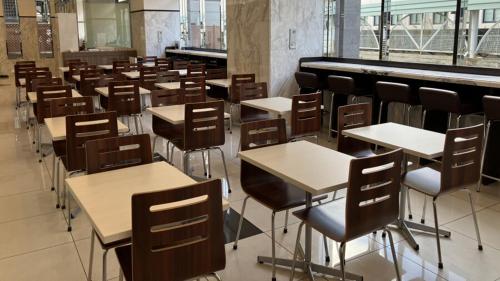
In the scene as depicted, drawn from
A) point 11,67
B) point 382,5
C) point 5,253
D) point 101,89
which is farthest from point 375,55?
point 11,67

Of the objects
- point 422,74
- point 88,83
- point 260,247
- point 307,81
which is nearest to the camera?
point 260,247

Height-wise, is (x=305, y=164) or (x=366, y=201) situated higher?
(x=305, y=164)

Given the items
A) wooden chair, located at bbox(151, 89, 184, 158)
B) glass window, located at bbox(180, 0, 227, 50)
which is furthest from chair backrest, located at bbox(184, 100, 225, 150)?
glass window, located at bbox(180, 0, 227, 50)

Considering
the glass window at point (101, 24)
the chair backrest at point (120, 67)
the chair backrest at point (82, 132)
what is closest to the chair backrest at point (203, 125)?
the chair backrest at point (82, 132)

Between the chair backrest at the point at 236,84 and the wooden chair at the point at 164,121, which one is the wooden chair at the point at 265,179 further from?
the chair backrest at the point at 236,84

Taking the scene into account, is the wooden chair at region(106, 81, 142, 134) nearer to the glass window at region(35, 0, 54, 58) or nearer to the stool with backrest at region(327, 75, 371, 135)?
the stool with backrest at region(327, 75, 371, 135)

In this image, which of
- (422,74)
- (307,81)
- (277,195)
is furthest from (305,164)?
(307,81)

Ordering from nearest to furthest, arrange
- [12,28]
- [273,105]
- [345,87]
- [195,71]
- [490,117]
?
[490,117], [273,105], [345,87], [195,71], [12,28]

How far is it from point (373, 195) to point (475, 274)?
1153 millimetres

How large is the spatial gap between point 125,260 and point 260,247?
1.33 metres

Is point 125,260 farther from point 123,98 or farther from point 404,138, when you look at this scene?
point 123,98

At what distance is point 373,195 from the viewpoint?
2.33m

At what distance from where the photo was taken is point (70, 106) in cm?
430

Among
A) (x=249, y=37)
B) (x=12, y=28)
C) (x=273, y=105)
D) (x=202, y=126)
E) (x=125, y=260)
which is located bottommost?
(x=125, y=260)
